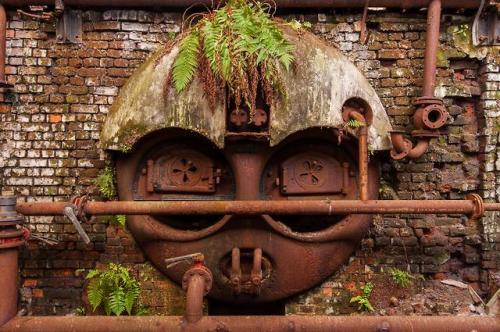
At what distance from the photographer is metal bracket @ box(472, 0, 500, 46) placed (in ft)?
12.2

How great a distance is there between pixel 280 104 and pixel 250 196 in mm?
806

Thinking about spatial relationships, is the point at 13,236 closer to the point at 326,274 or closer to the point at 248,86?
the point at 248,86

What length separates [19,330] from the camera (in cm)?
260

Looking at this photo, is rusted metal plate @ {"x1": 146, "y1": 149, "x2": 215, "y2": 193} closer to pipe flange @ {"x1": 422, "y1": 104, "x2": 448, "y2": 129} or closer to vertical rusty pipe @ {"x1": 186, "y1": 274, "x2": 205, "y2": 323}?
vertical rusty pipe @ {"x1": 186, "y1": 274, "x2": 205, "y2": 323}

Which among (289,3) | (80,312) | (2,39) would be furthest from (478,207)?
(2,39)

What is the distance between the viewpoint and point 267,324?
256 centimetres

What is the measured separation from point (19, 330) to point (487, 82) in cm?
433

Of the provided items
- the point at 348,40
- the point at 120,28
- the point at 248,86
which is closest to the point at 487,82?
the point at 348,40

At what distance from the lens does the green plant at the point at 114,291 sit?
3.46 m

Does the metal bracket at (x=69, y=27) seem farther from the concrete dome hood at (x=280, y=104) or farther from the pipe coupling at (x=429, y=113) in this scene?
the pipe coupling at (x=429, y=113)

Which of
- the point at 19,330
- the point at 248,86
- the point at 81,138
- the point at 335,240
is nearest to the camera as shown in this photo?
the point at 19,330

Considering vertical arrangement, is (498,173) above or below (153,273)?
above

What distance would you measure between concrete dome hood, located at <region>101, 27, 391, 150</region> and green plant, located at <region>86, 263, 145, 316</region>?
1.13 m

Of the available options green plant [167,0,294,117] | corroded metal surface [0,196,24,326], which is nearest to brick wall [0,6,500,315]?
green plant [167,0,294,117]
